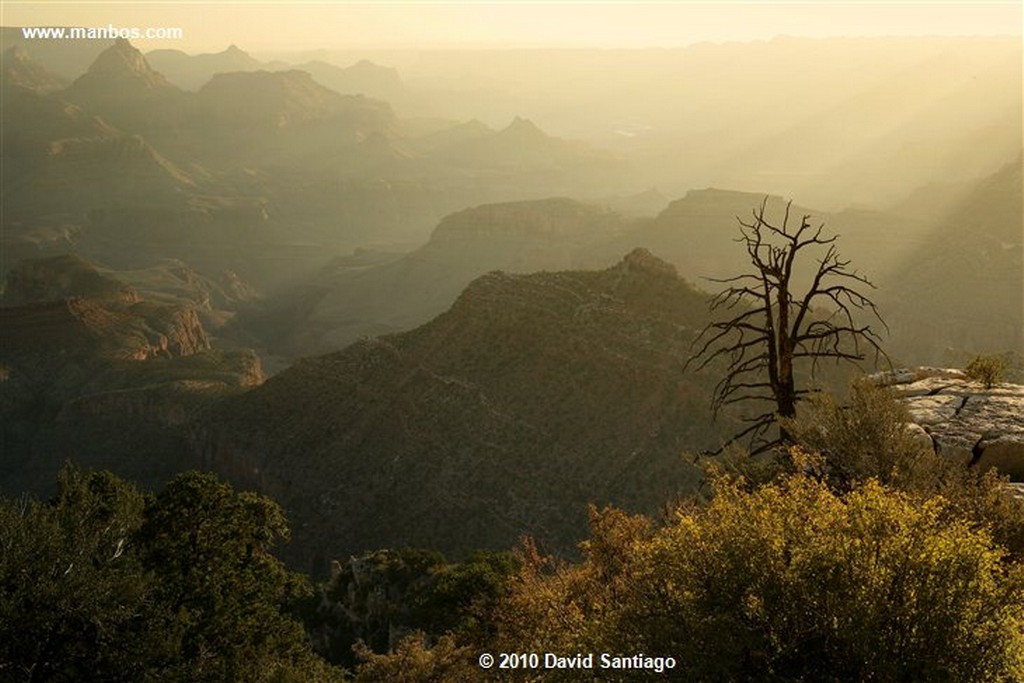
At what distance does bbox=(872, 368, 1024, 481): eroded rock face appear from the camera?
47.7ft

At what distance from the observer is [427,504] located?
48844 mm

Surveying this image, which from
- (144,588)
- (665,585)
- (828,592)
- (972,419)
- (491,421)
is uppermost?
(828,592)

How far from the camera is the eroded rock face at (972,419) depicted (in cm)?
1455

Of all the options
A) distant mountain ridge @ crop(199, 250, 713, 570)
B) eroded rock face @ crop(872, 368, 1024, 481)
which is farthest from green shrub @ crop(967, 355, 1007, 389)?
distant mountain ridge @ crop(199, 250, 713, 570)

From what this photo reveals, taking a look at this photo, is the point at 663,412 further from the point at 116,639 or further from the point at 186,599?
the point at 116,639

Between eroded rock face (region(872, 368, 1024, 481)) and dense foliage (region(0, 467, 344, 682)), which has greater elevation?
eroded rock face (region(872, 368, 1024, 481))

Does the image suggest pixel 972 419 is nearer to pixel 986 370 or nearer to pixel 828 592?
pixel 986 370

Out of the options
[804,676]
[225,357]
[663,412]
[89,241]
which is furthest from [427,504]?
[89,241]

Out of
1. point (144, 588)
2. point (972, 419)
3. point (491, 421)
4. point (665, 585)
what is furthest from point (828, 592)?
point (491, 421)

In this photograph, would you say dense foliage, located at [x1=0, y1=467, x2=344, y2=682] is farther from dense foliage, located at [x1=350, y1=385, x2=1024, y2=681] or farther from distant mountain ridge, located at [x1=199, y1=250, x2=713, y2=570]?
distant mountain ridge, located at [x1=199, y1=250, x2=713, y2=570]

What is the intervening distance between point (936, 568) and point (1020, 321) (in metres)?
102

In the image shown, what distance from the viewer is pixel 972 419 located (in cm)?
1586

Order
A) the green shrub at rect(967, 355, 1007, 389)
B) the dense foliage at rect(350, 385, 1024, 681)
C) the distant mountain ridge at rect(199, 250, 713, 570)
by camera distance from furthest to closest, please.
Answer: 1. the distant mountain ridge at rect(199, 250, 713, 570)
2. the green shrub at rect(967, 355, 1007, 389)
3. the dense foliage at rect(350, 385, 1024, 681)

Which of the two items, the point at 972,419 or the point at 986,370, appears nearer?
the point at 972,419
